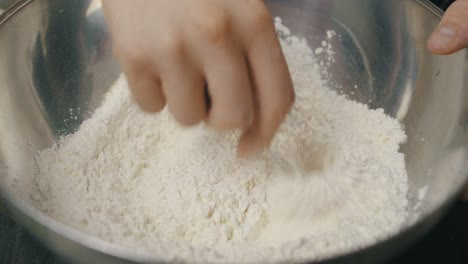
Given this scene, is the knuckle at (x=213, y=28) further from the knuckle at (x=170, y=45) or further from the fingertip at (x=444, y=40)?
the fingertip at (x=444, y=40)

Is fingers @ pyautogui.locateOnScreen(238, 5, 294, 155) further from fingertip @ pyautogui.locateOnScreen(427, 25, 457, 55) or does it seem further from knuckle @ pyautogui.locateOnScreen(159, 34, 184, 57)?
fingertip @ pyautogui.locateOnScreen(427, 25, 457, 55)

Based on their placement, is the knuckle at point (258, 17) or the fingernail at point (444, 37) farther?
the fingernail at point (444, 37)

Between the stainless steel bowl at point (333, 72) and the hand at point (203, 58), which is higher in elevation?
the hand at point (203, 58)

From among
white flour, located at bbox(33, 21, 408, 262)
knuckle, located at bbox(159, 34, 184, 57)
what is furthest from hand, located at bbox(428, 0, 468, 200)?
knuckle, located at bbox(159, 34, 184, 57)

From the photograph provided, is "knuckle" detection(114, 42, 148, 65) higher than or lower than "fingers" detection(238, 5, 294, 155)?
higher

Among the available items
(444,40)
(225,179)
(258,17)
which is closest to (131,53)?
(258,17)

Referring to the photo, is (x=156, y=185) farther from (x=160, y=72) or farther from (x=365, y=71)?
(x=365, y=71)

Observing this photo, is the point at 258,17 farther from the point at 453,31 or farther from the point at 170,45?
the point at 453,31

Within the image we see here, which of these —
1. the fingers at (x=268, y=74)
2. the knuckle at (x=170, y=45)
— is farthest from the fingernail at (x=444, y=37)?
the knuckle at (x=170, y=45)
